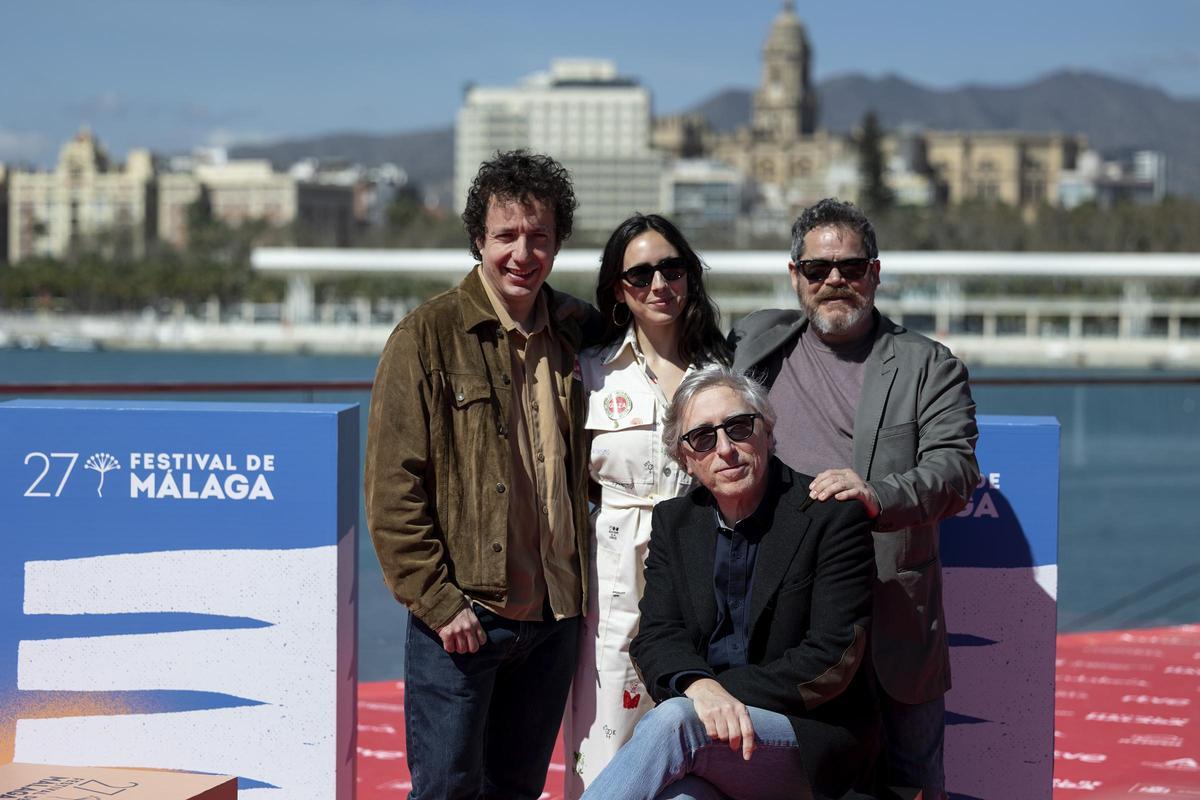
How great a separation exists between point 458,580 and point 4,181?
125 m

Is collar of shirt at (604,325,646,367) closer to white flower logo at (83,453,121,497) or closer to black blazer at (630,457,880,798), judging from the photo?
black blazer at (630,457,880,798)

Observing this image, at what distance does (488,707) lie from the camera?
2.58m

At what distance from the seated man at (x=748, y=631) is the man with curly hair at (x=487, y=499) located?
21cm

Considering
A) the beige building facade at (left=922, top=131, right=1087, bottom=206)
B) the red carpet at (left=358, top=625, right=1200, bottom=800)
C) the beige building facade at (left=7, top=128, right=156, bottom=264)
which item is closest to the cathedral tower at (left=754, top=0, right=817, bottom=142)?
the beige building facade at (left=922, top=131, right=1087, bottom=206)

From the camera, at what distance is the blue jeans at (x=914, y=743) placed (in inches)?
102

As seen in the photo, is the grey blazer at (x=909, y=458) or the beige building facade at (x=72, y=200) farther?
the beige building facade at (x=72, y=200)

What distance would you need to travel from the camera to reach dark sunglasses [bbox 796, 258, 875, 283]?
2.56 meters

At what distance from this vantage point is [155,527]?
2.92 meters

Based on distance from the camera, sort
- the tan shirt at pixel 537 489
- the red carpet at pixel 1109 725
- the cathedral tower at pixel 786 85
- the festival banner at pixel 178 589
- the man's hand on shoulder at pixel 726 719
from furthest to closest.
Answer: the cathedral tower at pixel 786 85, the red carpet at pixel 1109 725, the festival banner at pixel 178 589, the tan shirt at pixel 537 489, the man's hand on shoulder at pixel 726 719

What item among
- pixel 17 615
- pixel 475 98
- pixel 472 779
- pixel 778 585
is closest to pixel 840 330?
pixel 778 585

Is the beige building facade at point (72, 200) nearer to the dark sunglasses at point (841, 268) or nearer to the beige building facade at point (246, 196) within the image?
the beige building facade at point (246, 196)

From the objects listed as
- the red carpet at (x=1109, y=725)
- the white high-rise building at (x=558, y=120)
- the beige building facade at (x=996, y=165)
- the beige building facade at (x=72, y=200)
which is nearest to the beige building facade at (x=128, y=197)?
the beige building facade at (x=72, y=200)

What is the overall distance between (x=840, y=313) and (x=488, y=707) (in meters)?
0.87

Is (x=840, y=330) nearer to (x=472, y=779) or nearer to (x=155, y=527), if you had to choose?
(x=472, y=779)
